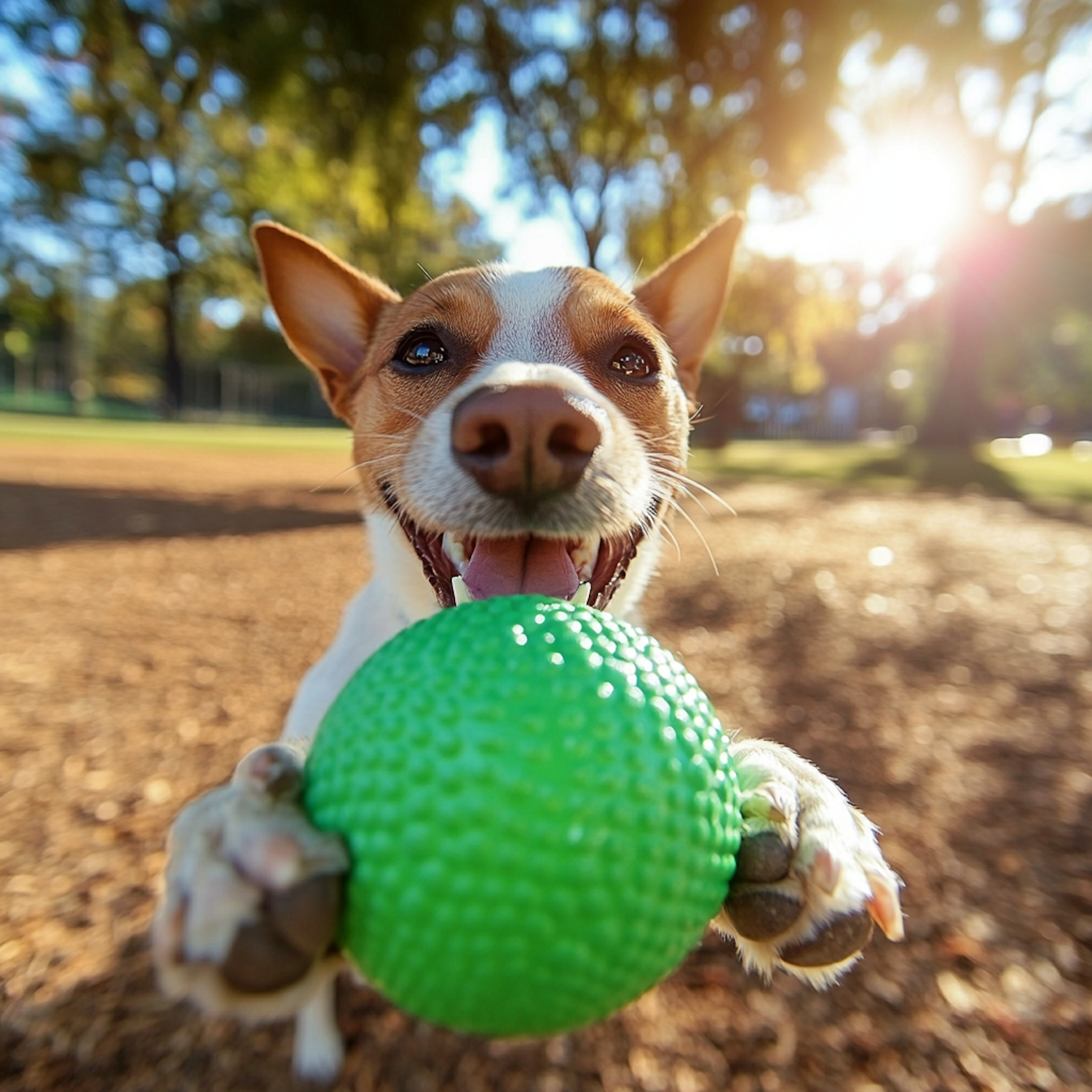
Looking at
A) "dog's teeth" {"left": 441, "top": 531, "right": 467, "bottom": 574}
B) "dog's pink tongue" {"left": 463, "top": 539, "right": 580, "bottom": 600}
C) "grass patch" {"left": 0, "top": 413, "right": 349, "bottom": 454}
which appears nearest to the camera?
"dog's pink tongue" {"left": 463, "top": 539, "right": 580, "bottom": 600}

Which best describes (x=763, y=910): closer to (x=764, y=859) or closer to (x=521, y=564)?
(x=764, y=859)

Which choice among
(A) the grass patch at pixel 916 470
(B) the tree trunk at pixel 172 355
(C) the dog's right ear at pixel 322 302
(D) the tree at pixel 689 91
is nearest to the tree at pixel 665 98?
(D) the tree at pixel 689 91

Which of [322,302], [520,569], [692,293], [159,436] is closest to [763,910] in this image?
[520,569]

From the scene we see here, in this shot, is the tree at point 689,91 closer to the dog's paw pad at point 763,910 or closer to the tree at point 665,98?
the tree at point 665,98

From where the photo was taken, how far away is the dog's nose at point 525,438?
1654 mm

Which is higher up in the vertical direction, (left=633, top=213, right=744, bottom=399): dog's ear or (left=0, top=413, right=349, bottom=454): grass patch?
(left=633, top=213, right=744, bottom=399): dog's ear

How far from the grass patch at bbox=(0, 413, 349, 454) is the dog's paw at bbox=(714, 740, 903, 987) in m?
19.5

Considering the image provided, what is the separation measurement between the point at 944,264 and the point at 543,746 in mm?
34143

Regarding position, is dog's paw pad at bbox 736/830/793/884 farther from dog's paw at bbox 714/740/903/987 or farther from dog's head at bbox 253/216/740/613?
dog's head at bbox 253/216/740/613

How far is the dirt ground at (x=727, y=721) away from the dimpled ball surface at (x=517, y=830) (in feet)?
3.97

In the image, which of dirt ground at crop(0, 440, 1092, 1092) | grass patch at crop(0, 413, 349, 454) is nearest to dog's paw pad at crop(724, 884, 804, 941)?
dirt ground at crop(0, 440, 1092, 1092)

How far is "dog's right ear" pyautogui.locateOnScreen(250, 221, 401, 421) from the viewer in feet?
9.57

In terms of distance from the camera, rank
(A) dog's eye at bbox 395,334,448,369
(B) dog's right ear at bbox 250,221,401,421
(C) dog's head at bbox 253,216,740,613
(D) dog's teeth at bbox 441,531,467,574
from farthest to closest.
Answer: (B) dog's right ear at bbox 250,221,401,421
(A) dog's eye at bbox 395,334,448,369
(D) dog's teeth at bbox 441,531,467,574
(C) dog's head at bbox 253,216,740,613

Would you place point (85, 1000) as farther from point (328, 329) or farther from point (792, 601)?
point (792, 601)
